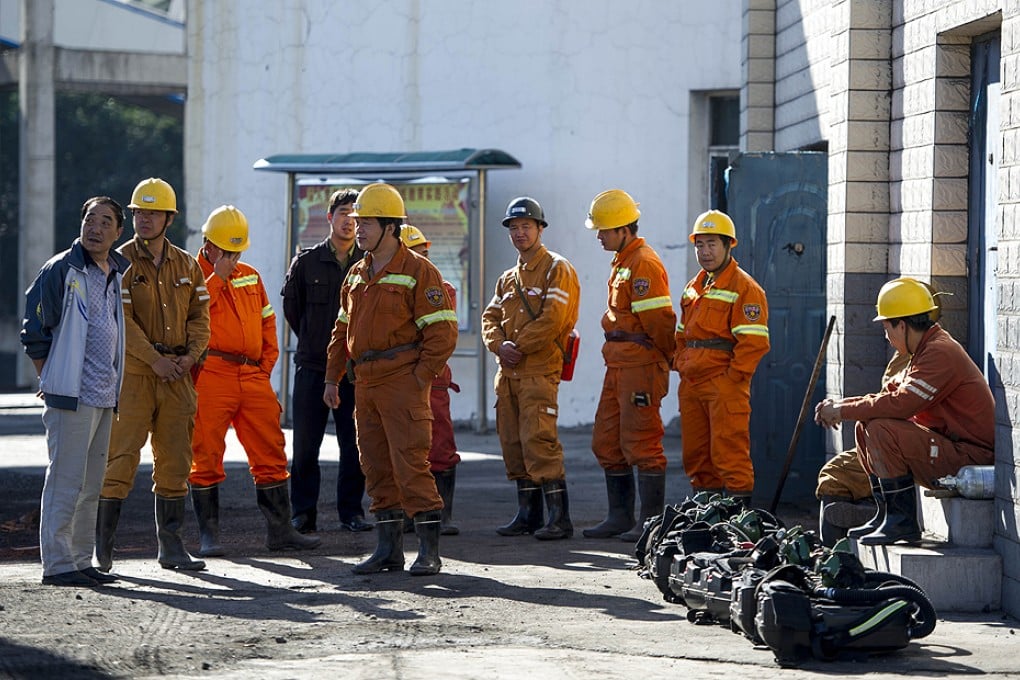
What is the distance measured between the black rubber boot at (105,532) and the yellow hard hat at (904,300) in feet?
13.9

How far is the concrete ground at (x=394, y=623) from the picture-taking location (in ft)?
21.0

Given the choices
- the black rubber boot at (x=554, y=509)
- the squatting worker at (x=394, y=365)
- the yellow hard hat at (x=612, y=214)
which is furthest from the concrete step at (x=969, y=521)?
the yellow hard hat at (x=612, y=214)

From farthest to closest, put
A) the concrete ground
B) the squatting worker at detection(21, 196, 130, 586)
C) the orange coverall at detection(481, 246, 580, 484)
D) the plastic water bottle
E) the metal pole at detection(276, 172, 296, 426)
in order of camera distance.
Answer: the metal pole at detection(276, 172, 296, 426)
the orange coverall at detection(481, 246, 580, 484)
the squatting worker at detection(21, 196, 130, 586)
the plastic water bottle
the concrete ground

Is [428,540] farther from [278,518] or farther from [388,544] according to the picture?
[278,518]

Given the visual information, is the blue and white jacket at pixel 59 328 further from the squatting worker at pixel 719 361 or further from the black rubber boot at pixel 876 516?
the black rubber boot at pixel 876 516

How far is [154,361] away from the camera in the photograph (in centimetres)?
869

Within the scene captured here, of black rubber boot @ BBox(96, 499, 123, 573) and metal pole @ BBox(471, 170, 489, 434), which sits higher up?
metal pole @ BBox(471, 170, 489, 434)

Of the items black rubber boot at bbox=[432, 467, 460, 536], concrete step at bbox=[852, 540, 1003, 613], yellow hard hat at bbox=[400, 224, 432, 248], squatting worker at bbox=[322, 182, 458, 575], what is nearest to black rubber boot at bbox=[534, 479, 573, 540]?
black rubber boot at bbox=[432, 467, 460, 536]

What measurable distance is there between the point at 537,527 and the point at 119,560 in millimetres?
2666

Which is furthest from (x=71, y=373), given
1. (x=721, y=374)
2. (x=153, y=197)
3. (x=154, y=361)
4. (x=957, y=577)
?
(x=957, y=577)

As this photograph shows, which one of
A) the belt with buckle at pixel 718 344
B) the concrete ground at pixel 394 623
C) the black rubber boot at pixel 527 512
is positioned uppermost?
the belt with buckle at pixel 718 344

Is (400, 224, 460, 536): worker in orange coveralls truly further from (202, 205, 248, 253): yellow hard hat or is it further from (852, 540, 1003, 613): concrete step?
(852, 540, 1003, 613): concrete step

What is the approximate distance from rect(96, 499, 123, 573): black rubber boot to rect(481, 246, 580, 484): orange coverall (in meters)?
2.50

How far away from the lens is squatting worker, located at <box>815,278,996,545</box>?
312 inches
